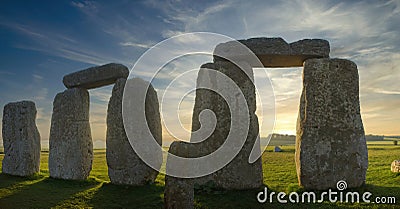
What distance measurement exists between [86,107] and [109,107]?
1.94 m

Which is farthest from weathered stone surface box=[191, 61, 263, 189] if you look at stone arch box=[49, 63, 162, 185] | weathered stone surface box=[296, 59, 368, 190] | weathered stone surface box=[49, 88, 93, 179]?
weathered stone surface box=[49, 88, 93, 179]

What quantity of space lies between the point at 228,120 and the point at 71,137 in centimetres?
672

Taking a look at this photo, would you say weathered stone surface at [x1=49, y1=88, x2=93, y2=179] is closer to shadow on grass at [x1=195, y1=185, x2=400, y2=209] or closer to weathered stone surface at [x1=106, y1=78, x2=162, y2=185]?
weathered stone surface at [x1=106, y1=78, x2=162, y2=185]

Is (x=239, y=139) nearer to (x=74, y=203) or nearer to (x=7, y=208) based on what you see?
(x=74, y=203)

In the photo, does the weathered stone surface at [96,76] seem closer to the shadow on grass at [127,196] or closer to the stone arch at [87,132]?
the stone arch at [87,132]

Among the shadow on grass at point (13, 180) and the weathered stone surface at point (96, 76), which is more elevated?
the weathered stone surface at point (96, 76)

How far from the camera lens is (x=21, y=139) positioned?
1533 cm

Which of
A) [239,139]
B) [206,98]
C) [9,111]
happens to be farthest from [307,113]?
[9,111]

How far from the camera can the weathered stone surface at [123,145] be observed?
13.0 m

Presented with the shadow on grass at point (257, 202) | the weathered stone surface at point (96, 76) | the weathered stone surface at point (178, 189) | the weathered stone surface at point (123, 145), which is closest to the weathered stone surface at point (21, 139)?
the weathered stone surface at point (96, 76)

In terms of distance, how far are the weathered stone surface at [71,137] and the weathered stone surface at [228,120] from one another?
5.09 meters

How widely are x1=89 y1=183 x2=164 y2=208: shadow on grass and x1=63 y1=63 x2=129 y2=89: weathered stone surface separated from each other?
4.09 meters

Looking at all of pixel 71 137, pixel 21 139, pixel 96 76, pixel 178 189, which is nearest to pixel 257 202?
pixel 178 189

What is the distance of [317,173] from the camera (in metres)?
11.4
